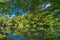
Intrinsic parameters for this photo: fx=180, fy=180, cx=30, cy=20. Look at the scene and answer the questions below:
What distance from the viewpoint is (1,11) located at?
2.96m

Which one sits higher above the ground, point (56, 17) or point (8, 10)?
point (8, 10)

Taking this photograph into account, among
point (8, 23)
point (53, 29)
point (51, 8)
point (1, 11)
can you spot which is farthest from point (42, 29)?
point (1, 11)

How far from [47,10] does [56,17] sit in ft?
0.61

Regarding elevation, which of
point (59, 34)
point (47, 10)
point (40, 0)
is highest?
point (40, 0)

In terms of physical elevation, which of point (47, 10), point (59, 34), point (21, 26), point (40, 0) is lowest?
point (59, 34)

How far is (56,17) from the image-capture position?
2797 mm

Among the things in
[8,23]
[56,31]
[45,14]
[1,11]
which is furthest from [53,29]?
[1,11]

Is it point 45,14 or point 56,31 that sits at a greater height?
point 45,14

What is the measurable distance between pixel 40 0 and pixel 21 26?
525 mm

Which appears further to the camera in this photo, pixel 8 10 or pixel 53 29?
pixel 8 10

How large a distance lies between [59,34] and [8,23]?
0.82 m

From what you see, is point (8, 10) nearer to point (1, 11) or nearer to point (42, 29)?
point (1, 11)

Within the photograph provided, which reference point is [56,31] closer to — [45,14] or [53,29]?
[53,29]

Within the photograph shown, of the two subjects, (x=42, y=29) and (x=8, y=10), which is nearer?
(x=42, y=29)
